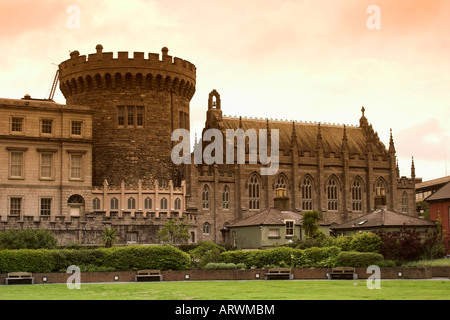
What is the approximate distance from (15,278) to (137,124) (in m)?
39.0

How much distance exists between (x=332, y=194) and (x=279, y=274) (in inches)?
1921

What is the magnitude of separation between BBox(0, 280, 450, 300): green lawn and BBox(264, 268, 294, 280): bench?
13.8ft

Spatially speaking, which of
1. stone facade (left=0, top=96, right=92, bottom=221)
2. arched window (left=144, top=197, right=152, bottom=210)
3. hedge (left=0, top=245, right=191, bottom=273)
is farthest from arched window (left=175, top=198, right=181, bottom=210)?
hedge (left=0, top=245, right=191, bottom=273)

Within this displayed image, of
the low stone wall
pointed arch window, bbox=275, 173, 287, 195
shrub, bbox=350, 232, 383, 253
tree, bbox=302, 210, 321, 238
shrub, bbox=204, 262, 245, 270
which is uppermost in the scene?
pointed arch window, bbox=275, 173, 287, 195

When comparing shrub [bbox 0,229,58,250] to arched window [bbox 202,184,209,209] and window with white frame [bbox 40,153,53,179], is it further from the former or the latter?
arched window [bbox 202,184,209,209]

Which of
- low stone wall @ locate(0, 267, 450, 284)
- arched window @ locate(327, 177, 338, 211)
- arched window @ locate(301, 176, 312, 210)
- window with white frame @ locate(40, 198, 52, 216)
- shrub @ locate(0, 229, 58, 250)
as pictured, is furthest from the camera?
arched window @ locate(327, 177, 338, 211)

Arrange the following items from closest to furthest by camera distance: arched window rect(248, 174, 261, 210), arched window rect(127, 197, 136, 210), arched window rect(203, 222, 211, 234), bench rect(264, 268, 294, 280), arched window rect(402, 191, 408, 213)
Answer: bench rect(264, 268, 294, 280)
arched window rect(127, 197, 136, 210)
arched window rect(203, 222, 211, 234)
arched window rect(248, 174, 261, 210)
arched window rect(402, 191, 408, 213)

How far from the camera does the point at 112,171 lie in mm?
78188

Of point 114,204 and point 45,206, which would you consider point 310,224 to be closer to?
point 114,204

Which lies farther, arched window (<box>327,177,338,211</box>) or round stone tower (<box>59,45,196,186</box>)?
arched window (<box>327,177,338,211</box>)

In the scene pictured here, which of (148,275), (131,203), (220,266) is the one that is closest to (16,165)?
(131,203)

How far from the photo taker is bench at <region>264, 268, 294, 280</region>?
44969mm
